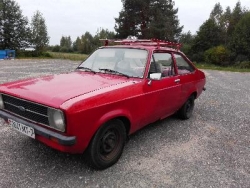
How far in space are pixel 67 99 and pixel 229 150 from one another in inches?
113

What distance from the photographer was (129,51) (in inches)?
164

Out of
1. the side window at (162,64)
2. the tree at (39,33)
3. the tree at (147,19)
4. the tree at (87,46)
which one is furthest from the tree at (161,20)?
the tree at (87,46)

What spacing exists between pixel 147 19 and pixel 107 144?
27.1 m

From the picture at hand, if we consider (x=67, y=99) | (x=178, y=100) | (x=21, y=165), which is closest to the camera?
(x=67, y=99)

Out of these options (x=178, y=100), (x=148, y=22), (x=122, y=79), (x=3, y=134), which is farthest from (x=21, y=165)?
(x=148, y=22)

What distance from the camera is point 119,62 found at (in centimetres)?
401

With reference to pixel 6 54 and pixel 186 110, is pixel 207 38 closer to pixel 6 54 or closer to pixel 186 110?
pixel 6 54

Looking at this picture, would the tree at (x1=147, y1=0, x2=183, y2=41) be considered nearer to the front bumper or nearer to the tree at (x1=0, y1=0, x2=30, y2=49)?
the tree at (x1=0, y1=0, x2=30, y2=49)

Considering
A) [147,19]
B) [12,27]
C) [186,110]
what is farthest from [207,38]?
[186,110]

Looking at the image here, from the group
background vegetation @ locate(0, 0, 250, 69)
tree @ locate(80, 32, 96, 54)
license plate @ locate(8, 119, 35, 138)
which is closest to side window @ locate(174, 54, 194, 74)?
license plate @ locate(8, 119, 35, 138)

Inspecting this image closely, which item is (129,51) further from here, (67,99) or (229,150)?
(229,150)

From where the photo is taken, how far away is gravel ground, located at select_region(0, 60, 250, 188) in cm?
296

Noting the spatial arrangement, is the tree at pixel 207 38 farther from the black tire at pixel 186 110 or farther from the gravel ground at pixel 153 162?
the gravel ground at pixel 153 162

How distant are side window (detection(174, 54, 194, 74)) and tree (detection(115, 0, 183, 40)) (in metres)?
21.8
